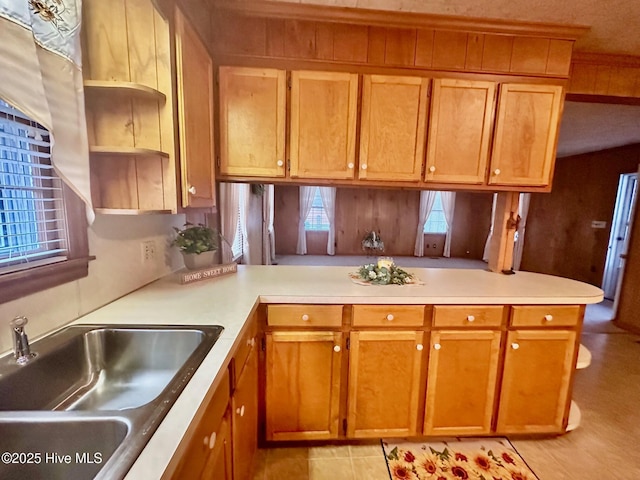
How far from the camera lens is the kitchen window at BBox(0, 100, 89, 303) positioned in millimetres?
882

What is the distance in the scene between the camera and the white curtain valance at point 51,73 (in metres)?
0.76

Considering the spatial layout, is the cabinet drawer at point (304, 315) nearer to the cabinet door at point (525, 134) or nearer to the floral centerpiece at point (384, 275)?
the floral centerpiece at point (384, 275)

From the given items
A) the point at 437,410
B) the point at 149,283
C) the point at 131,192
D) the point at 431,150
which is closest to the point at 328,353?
the point at 437,410

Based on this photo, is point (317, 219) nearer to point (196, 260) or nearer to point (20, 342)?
point (196, 260)

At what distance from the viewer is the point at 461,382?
1.70 meters

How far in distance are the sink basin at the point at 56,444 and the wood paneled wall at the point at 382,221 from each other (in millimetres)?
5880

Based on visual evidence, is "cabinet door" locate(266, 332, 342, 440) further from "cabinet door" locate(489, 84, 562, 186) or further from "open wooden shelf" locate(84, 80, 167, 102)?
"cabinet door" locate(489, 84, 562, 186)

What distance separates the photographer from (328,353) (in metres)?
1.61

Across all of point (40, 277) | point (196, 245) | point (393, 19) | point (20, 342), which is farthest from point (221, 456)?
point (393, 19)

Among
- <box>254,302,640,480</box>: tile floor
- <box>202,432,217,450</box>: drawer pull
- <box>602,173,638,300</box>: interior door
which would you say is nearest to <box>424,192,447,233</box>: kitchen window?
<box>602,173,638,300</box>: interior door

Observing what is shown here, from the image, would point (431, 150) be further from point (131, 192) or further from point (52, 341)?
point (52, 341)

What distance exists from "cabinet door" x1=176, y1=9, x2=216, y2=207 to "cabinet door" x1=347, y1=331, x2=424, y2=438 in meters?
1.12

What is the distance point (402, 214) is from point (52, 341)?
6501 millimetres

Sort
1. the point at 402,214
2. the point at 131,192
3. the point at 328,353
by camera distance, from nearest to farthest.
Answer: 1. the point at 131,192
2. the point at 328,353
3. the point at 402,214
